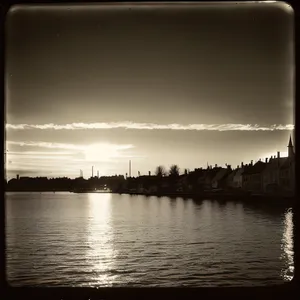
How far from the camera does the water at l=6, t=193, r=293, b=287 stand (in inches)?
356

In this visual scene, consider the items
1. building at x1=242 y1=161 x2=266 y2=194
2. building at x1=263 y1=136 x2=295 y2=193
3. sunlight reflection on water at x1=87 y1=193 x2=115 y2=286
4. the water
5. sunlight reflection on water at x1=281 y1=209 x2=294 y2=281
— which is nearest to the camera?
building at x1=263 y1=136 x2=295 y2=193

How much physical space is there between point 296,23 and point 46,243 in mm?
13271

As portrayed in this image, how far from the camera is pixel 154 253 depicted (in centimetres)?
1248

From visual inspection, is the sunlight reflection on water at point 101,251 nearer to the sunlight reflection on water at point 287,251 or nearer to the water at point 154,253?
the water at point 154,253

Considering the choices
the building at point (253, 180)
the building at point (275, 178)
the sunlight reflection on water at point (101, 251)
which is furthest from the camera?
the building at point (253, 180)

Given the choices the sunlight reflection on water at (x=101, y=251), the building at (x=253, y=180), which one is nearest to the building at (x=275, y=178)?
the building at (x=253, y=180)

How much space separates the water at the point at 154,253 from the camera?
9.05 m

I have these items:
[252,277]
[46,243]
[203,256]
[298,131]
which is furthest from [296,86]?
[46,243]

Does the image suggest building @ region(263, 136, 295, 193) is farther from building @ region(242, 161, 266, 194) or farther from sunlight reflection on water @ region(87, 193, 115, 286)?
sunlight reflection on water @ region(87, 193, 115, 286)

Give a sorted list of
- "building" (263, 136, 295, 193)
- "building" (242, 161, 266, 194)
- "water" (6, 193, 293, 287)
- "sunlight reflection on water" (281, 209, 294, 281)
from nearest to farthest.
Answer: "building" (263, 136, 295, 193), "water" (6, 193, 293, 287), "sunlight reflection on water" (281, 209, 294, 281), "building" (242, 161, 266, 194)

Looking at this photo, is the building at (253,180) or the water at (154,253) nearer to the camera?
the water at (154,253)

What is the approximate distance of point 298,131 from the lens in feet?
7.58

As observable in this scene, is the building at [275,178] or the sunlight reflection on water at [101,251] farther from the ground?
the building at [275,178]

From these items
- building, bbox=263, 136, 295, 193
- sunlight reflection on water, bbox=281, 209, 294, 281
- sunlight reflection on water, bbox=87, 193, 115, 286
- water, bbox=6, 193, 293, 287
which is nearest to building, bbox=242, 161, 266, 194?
building, bbox=263, 136, 295, 193
